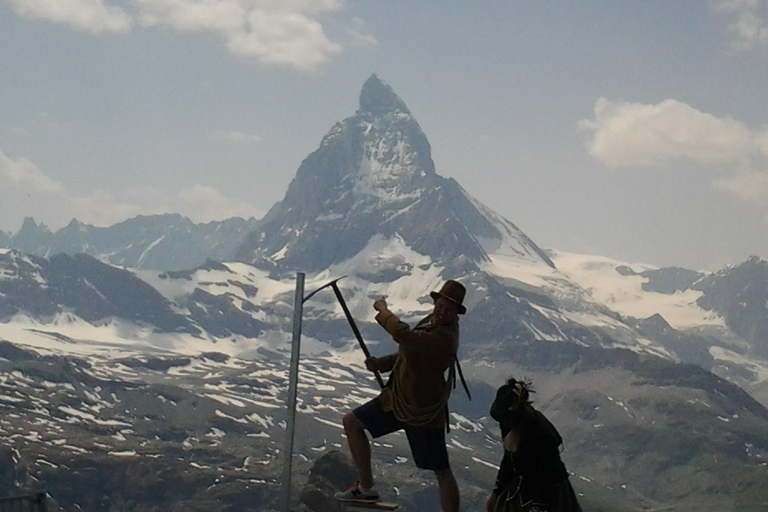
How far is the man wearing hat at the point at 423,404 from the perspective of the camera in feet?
46.0

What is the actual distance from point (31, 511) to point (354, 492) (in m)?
4.80

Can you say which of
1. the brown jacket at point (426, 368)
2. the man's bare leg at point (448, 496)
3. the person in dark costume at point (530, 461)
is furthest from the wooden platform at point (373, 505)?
the person in dark costume at point (530, 461)

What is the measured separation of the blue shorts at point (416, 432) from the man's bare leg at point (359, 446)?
9cm

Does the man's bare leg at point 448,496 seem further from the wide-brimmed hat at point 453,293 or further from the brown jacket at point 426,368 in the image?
the wide-brimmed hat at point 453,293

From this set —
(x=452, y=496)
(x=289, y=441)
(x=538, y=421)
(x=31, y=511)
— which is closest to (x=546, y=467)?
(x=538, y=421)

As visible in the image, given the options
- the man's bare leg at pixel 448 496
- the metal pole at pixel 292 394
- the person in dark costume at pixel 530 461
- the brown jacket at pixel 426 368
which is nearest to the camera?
the person in dark costume at pixel 530 461

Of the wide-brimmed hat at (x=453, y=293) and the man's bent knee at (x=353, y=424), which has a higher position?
the wide-brimmed hat at (x=453, y=293)

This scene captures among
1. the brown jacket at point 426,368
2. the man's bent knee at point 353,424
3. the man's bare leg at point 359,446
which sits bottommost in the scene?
the man's bare leg at point 359,446

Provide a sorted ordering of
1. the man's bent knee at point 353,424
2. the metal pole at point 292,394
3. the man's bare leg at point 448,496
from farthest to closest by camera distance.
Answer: the metal pole at point 292,394
the man's bent knee at point 353,424
the man's bare leg at point 448,496

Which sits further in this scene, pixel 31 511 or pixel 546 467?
pixel 31 511

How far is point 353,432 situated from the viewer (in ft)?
46.6

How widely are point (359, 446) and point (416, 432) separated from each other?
829 mm

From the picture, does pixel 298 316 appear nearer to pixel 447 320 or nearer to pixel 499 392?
pixel 447 320

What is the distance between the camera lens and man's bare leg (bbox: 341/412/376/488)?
558 inches
